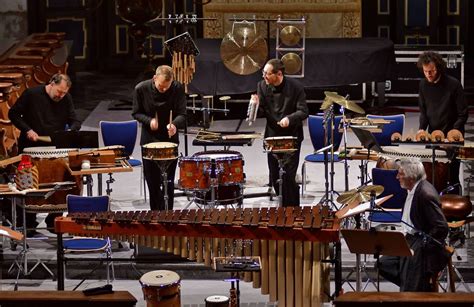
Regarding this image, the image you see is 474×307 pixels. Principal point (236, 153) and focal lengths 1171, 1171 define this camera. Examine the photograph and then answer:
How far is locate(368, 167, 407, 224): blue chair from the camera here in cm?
1065

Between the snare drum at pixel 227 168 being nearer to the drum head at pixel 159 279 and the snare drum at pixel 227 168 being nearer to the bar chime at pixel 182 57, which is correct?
the bar chime at pixel 182 57

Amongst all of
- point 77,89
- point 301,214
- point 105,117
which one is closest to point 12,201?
point 301,214

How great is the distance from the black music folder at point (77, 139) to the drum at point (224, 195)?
119 centimetres

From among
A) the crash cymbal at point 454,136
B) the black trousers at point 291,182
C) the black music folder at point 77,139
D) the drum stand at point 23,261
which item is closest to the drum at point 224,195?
the black trousers at point 291,182

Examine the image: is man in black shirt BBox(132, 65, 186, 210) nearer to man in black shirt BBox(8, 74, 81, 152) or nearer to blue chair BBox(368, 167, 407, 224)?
man in black shirt BBox(8, 74, 81, 152)

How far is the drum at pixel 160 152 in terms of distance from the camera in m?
11.2

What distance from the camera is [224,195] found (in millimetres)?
11641

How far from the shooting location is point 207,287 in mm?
10812

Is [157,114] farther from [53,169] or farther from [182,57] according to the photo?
[182,57]

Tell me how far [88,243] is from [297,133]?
2807 millimetres

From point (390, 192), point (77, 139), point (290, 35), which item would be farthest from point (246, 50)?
point (390, 192)

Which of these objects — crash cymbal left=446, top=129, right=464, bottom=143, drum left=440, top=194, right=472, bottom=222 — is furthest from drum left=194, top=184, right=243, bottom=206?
drum left=440, top=194, right=472, bottom=222

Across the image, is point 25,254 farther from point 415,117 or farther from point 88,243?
point 415,117

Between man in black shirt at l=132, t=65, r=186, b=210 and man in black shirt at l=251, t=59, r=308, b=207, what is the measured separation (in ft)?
2.59
